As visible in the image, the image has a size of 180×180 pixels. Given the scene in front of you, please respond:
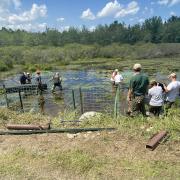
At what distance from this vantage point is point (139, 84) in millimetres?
8164

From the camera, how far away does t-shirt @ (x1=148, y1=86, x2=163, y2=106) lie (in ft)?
29.5

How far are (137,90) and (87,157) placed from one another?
2.99m

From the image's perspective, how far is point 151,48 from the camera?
74.0m

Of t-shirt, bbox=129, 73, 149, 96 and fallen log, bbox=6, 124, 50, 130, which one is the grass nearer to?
fallen log, bbox=6, 124, 50, 130

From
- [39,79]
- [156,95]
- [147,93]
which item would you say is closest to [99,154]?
[147,93]

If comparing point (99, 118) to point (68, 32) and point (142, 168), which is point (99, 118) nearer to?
point (142, 168)

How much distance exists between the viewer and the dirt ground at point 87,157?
5.36 meters

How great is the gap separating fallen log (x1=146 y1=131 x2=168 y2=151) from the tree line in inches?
3836

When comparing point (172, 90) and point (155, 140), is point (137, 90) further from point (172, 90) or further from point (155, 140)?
point (155, 140)

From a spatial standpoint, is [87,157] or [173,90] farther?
[173,90]

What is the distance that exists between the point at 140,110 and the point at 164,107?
96 cm

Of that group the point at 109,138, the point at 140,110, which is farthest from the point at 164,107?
the point at 109,138

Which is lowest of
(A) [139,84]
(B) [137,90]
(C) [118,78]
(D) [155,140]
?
(C) [118,78]

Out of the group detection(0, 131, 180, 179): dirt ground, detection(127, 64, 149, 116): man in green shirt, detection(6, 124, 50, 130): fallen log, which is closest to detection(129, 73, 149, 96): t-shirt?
detection(127, 64, 149, 116): man in green shirt
